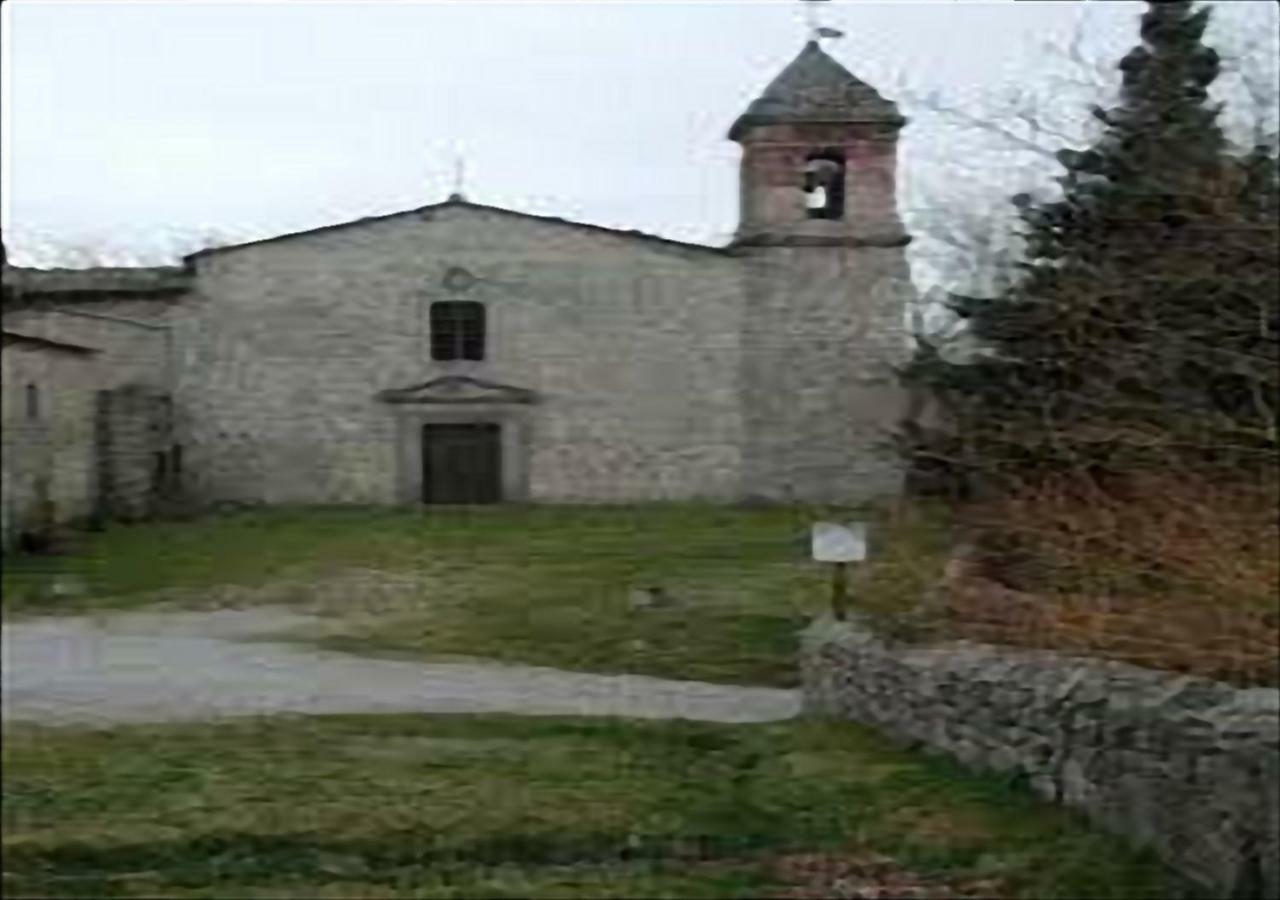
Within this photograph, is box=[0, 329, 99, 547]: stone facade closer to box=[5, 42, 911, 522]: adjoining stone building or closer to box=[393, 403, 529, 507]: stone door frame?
box=[5, 42, 911, 522]: adjoining stone building

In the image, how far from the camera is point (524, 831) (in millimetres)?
5605

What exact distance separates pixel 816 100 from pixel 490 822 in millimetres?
7564

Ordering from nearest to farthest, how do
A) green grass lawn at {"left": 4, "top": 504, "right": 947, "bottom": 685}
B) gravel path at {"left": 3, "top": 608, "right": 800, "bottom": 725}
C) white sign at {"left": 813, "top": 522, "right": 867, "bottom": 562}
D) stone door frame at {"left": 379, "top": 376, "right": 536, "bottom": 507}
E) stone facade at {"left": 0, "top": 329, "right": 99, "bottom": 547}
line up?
stone facade at {"left": 0, "top": 329, "right": 99, "bottom": 547} < gravel path at {"left": 3, "top": 608, "right": 800, "bottom": 725} < green grass lawn at {"left": 4, "top": 504, "right": 947, "bottom": 685} < white sign at {"left": 813, "top": 522, "right": 867, "bottom": 562} < stone door frame at {"left": 379, "top": 376, "right": 536, "bottom": 507}

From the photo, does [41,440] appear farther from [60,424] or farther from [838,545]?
[838,545]

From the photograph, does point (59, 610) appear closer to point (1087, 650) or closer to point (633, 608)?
point (1087, 650)

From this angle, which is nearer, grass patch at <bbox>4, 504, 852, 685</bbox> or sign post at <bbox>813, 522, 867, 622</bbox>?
grass patch at <bbox>4, 504, 852, 685</bbox>

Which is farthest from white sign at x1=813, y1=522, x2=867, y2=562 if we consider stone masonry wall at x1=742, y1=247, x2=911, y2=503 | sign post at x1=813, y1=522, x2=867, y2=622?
stone masonry wall at x1=742, y1=247, x2=911, y2=503

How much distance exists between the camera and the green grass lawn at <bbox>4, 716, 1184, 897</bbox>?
199 inches

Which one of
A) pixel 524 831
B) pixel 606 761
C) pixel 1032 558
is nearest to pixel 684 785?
pixel 606 761

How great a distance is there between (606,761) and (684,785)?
1.79 feet

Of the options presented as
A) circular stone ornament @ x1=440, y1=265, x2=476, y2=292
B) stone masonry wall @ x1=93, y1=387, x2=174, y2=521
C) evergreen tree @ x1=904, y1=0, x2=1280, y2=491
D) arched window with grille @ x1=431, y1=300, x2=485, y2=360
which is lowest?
stone masonry wall @ x1=93, y1=387, x2=174, y2=521

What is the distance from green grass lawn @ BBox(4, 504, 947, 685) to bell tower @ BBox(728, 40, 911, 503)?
104 centimetres

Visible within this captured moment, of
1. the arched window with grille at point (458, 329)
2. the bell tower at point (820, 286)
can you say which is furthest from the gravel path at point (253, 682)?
the arched window with grille at point (458, 329)

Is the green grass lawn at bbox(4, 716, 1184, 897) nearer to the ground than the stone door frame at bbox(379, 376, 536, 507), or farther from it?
nearer to the ground
